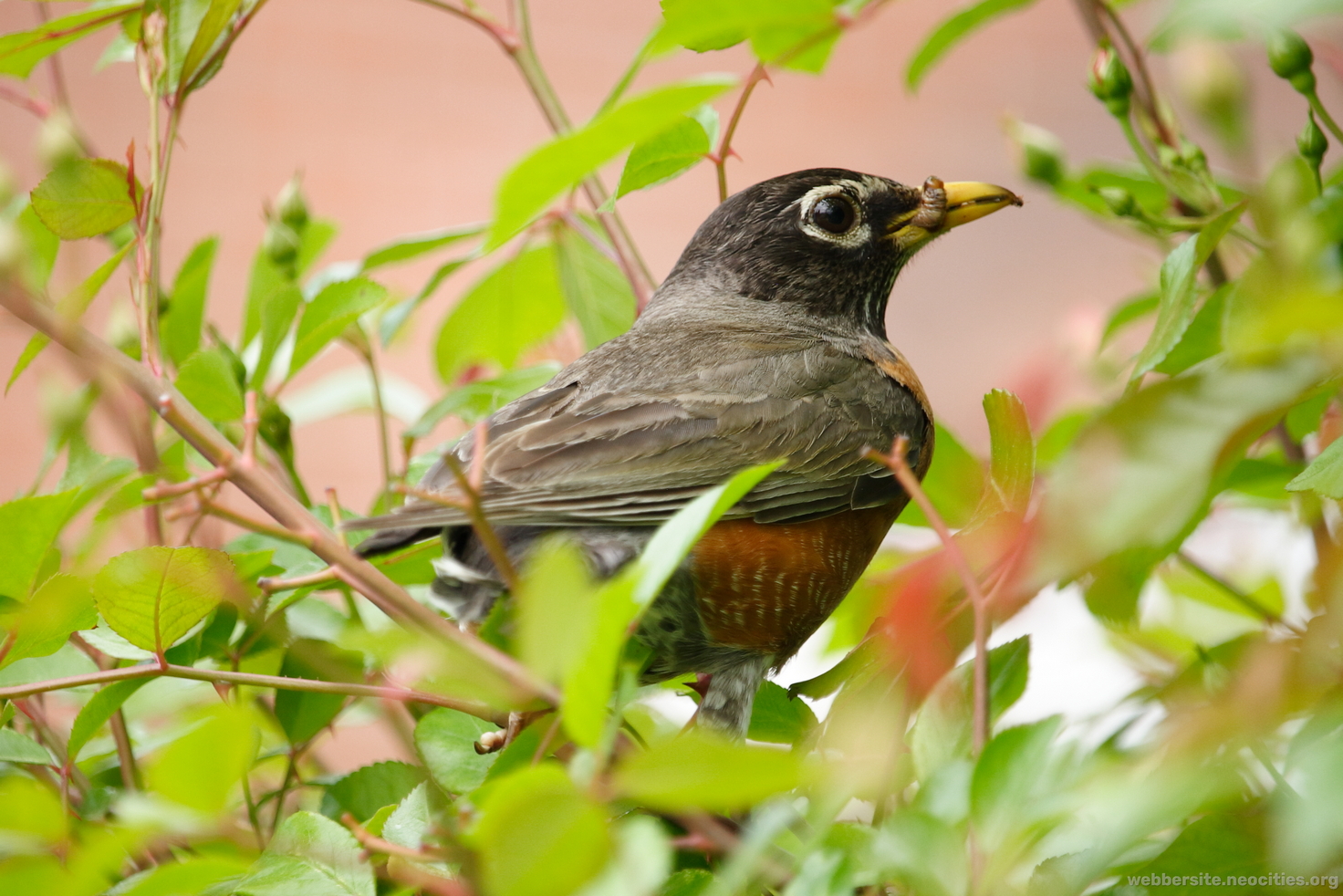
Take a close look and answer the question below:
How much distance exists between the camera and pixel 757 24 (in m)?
0.56

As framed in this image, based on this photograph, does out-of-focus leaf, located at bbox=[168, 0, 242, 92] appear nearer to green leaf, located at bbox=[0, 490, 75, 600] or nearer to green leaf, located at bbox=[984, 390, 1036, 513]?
green leaf, located at bbox=[0, 490, 75, 600]

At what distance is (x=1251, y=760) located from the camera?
0.60 meters

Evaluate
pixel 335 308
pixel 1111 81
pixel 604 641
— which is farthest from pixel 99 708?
pixel 1111 81

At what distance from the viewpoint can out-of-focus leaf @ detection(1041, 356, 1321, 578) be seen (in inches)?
14.8

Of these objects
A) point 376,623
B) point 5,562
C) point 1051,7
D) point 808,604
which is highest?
point 1051,7

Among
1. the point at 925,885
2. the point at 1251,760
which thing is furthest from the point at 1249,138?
the point at 925,885

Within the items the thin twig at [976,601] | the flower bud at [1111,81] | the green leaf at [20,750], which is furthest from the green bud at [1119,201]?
the green leaf at [20,750]

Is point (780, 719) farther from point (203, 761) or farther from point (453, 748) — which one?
point (203, 761)

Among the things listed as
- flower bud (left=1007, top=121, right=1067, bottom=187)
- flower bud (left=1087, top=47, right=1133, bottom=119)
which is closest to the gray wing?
flower bud (left=1007, top=121, right=1067, bottom=187)

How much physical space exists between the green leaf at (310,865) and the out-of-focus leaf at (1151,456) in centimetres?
48

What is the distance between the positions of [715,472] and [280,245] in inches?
22.5

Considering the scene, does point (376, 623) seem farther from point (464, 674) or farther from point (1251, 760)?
point (1251, 760)

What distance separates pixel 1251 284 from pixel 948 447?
61 centimetres

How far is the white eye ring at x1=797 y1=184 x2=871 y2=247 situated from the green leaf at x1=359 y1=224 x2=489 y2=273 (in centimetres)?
69
